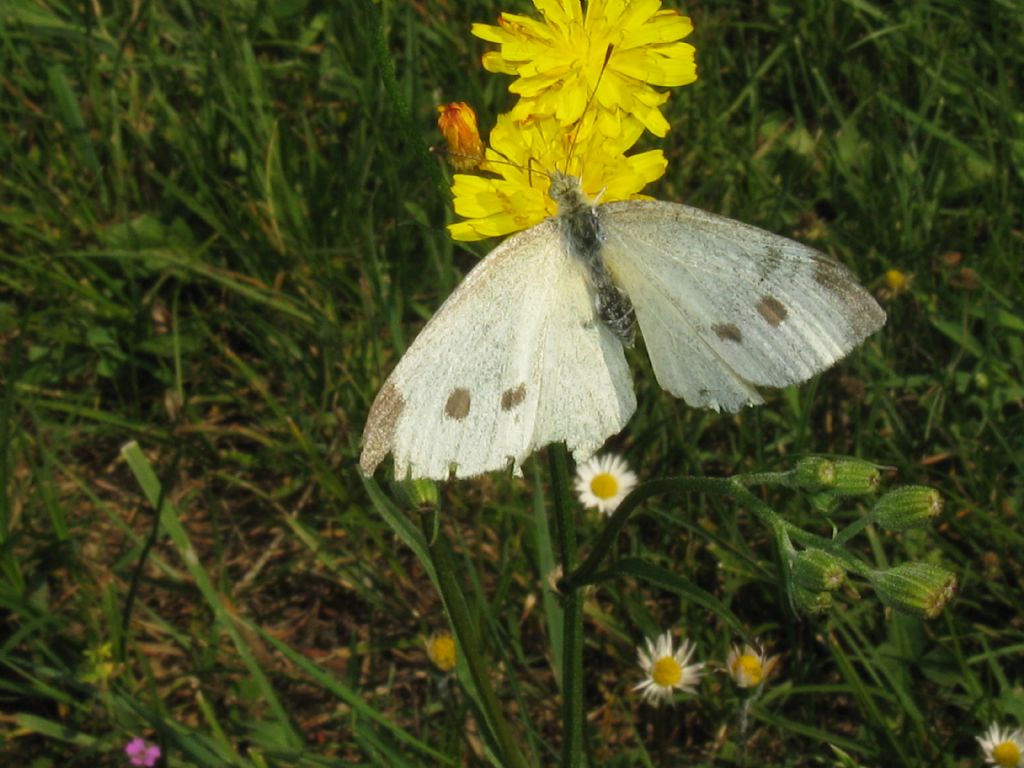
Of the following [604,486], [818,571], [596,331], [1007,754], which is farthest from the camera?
[604,486]

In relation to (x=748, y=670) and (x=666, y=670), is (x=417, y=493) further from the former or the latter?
(x=666, y=670)

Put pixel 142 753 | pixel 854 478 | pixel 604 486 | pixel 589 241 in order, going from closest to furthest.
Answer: pixel 854 478, pixel 589 241, pixel 142 753, pixel 604 486

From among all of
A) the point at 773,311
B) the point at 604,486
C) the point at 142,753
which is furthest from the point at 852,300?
the point at 142,753

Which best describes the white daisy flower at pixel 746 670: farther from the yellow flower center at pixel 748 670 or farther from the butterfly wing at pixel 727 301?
the butterfly wing at pixel 727 301

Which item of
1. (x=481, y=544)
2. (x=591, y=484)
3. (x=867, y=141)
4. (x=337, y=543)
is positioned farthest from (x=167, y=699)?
(x=867, y=141)

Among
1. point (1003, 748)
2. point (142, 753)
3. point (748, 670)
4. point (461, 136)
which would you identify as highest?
point (461, 136)

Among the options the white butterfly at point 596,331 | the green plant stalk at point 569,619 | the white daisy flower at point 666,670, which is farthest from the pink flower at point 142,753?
the white butterfly at point 596,331
